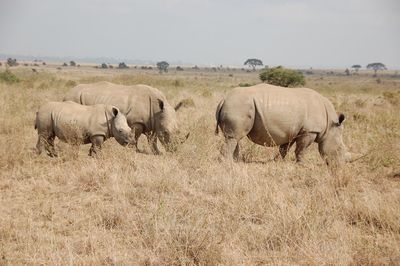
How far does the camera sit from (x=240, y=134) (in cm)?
768

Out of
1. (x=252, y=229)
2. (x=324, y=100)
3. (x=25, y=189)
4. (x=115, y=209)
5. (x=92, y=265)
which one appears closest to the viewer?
(x=92, y=265)

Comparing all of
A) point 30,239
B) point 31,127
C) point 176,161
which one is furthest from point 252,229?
point 31,127

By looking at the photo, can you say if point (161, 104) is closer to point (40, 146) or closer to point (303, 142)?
point (40, 146)

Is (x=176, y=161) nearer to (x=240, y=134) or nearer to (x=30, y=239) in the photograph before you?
(x=240, y=134)

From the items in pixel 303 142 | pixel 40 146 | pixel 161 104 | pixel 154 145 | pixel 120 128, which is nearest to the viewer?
pixel 303 142

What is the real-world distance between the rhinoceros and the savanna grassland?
3.03 ft

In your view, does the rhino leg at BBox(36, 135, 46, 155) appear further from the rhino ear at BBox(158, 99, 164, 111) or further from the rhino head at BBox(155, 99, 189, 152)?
the rhino ear at BBox(158, 99, 164, 111)

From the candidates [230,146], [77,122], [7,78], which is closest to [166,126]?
[230,146]

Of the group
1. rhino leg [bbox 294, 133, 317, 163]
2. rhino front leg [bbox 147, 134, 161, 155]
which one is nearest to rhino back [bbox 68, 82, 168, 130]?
rhino front leg [bbox 147, 134, 161, 155]

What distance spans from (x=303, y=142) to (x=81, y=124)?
449cm

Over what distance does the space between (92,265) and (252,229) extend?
1837 millimetres

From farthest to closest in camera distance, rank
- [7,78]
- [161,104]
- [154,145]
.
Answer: [7,78] → [154,145] → [161,104]

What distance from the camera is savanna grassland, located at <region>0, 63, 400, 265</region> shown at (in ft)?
13.1

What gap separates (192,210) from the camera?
5.11 metres
